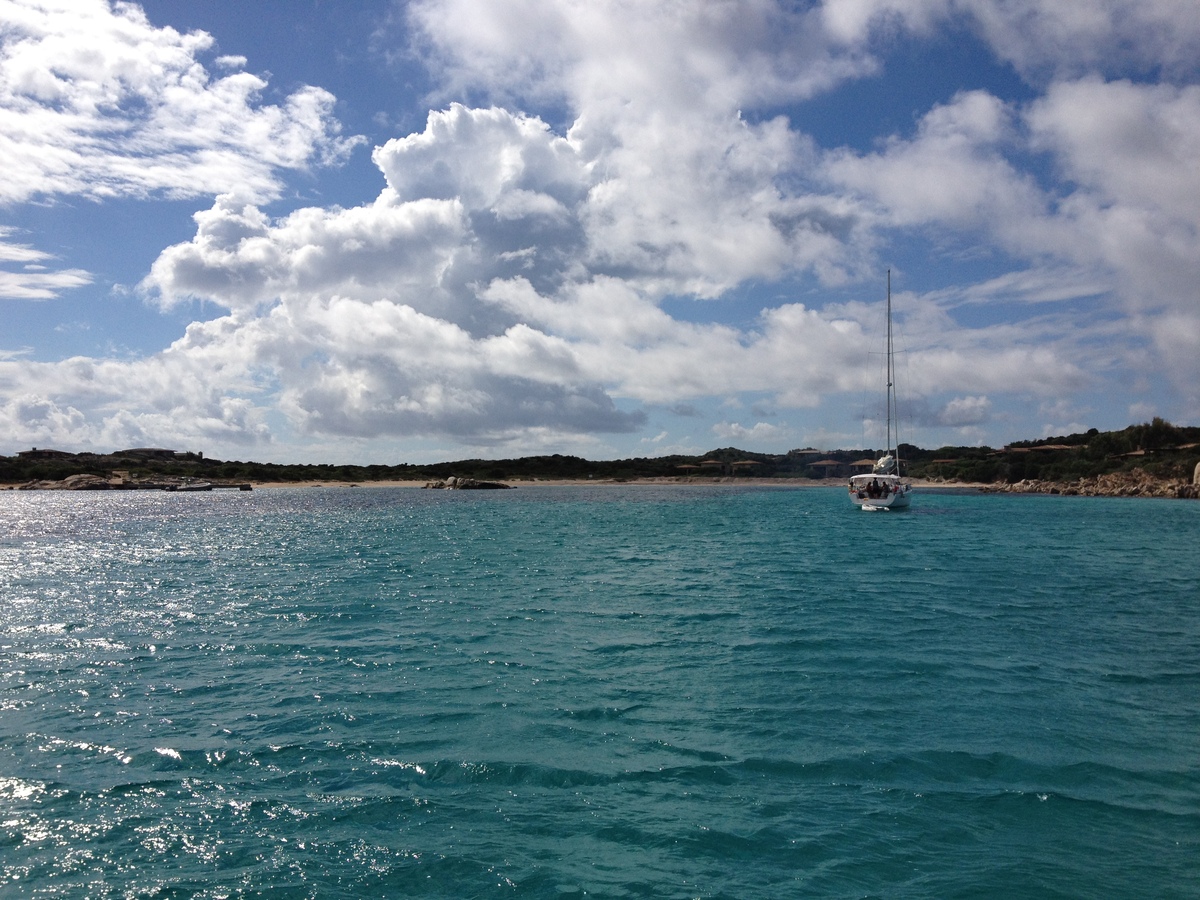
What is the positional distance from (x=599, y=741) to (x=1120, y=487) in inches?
4647

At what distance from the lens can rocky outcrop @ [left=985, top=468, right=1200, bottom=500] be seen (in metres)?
90.9

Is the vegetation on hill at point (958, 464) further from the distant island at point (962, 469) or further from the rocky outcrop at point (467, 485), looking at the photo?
the rocky outcrop at point (467, 485)

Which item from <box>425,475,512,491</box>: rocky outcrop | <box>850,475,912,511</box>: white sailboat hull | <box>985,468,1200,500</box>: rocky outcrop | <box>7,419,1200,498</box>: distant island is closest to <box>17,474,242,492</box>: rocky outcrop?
<box>7,419,1200,498</box>: distant island

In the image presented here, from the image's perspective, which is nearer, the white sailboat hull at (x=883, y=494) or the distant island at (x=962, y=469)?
the white sailboat hull at (x=883, y=494)

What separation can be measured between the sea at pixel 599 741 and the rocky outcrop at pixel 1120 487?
287 feet

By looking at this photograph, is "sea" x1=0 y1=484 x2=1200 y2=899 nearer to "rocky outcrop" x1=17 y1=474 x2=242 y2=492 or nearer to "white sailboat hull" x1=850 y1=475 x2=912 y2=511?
"white sailboat hull" x1=850 y1=475 x2=912 y2=511

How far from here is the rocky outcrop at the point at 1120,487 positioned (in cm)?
9089

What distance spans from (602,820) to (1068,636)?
48.4 ft

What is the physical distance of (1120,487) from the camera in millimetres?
101812

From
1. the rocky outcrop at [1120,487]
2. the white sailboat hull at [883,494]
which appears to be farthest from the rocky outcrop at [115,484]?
the rocky outcrop at [1120,487]

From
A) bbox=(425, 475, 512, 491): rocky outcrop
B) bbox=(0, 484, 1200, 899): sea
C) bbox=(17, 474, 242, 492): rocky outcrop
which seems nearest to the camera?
bbox=(0, 484, 1200, 899): sea

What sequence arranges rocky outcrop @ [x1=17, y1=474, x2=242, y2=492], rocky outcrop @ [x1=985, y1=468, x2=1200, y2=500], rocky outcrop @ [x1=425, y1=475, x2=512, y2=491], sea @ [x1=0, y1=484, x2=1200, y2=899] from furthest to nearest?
rocky outcrop @ [x1=425, y1=475, x2=512, y2=491], rocky outcrop @ [x1=17, y1=474, x2=242, y2=492], rocky outcrop @ [x1=985, y1=468, x2=1200, y2=500], sea @ [x1=0, y1=484, x2=1200, y2=899]

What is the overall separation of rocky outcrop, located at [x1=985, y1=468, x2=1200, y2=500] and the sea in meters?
87.5

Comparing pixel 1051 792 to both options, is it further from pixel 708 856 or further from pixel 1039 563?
pixel 1039 563
